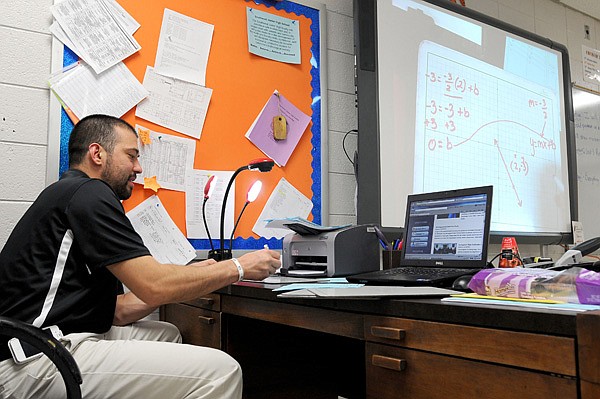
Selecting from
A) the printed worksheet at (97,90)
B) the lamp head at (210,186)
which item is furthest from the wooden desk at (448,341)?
the printed worksheet at (97,90)

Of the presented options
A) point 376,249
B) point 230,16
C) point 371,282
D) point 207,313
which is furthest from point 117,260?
point 230,16

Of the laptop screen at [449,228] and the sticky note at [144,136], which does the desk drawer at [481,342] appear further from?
the sticky note at [144,136]

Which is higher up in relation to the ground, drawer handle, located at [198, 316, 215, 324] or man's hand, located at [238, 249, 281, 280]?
man's hand, located at [238, 249, 281, 280]

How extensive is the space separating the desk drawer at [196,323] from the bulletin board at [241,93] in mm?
279

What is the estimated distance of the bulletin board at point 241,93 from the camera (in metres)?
2.00

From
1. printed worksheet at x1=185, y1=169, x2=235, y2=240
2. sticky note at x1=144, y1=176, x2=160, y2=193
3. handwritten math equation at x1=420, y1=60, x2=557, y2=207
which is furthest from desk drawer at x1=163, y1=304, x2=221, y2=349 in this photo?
handwritten math equation at x1=420, y1=60, x2=557, y2=207

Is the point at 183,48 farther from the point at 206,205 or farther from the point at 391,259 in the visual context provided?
the point at 391,259

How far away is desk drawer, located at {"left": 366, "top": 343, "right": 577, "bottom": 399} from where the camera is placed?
0.75 meters

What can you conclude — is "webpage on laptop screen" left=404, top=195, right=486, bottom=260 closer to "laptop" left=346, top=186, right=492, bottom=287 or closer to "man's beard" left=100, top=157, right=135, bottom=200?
"laptop" left=346, top=186, right=492, bottom=287

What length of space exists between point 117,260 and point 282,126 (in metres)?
1.13

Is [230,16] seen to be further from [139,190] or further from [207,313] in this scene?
[207,313]

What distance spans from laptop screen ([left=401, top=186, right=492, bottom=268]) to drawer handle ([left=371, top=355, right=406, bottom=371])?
1.72 ft

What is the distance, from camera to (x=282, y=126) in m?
2.25

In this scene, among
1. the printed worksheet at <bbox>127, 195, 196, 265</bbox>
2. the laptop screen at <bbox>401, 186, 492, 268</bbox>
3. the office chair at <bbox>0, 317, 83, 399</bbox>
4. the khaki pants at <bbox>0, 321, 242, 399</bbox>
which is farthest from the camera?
the printed worksheet at <bbox>127, 195, 196, 265</bbox>
